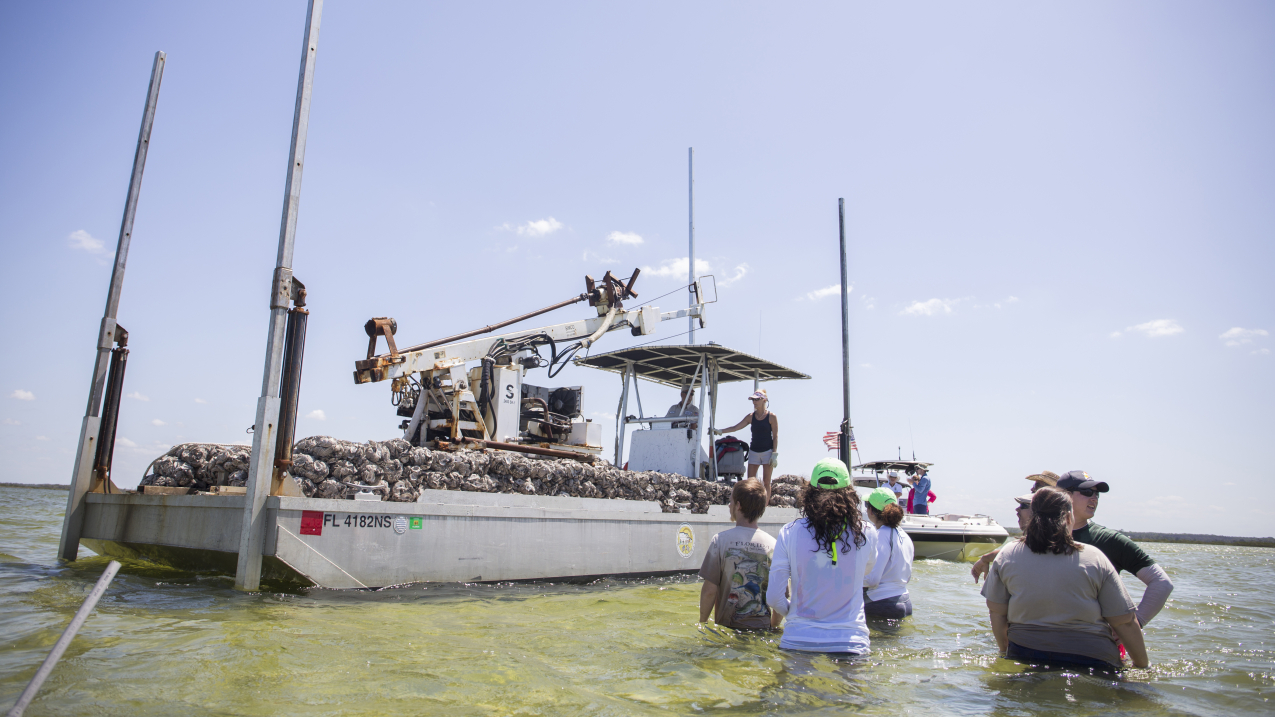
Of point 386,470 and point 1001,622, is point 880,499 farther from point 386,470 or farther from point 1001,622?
point 386,470

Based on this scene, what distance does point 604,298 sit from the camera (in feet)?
42.5

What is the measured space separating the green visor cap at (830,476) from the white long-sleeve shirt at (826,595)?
253 mm

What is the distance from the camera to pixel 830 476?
3.90 meters

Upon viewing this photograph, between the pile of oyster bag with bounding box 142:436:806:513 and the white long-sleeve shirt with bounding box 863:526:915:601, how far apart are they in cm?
449

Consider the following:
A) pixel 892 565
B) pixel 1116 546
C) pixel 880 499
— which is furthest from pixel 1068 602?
pixel 892 565

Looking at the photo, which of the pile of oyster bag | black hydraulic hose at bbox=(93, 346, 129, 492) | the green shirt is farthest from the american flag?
black hydraulic hose at bbox=(93, 346, 129, 492)

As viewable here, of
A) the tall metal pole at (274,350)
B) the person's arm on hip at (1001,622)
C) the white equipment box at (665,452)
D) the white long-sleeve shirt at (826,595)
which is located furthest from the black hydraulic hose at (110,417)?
the person's arm on hip at (1001,622)

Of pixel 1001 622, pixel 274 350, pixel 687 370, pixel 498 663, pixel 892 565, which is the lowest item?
pixel 498 663

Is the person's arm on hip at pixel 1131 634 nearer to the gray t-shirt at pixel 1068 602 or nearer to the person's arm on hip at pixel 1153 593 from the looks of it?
the gray t-shirt at pixel 1068 602

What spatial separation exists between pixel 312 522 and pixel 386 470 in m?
1.11

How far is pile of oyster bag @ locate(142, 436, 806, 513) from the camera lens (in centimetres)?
744

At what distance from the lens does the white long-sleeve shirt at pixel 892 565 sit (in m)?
5.62

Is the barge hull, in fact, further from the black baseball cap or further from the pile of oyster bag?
the black baseball cap

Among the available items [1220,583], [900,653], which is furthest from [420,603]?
[1220,583]
